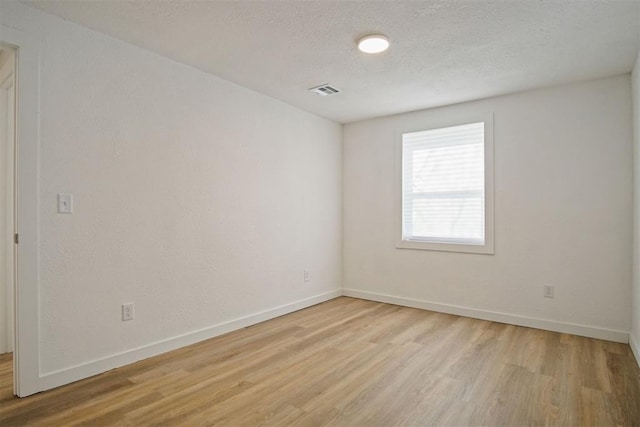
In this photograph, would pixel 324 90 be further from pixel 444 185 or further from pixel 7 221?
pixel 7 221

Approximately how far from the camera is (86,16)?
7.78 ft

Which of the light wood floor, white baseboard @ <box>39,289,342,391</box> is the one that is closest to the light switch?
white baseboard @ <box>39,289,342,391</box>

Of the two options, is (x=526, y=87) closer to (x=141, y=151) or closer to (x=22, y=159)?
(x=141, y=151)

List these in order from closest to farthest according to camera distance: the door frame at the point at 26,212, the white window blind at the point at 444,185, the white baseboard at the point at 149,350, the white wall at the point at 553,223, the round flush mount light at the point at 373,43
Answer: the door frame at the point at 26,212 < the white baseboard at the point at 149,350 < the round flush mount light at the point at 373,43 < the white wall at the point at 553,223 < the white window blind at the point at 444,185

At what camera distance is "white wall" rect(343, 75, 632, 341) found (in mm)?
3264

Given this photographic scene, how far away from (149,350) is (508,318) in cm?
347

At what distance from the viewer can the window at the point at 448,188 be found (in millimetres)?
3990

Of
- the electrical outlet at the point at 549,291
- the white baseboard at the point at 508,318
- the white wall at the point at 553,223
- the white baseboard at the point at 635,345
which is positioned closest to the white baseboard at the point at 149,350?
the white baseboard at the point at 508,318

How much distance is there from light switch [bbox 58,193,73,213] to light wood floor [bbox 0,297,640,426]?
1159 mm

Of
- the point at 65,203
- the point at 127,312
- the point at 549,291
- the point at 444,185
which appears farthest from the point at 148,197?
the point at 549,291

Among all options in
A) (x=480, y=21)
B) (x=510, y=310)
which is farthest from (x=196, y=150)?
(x=510, y=310)

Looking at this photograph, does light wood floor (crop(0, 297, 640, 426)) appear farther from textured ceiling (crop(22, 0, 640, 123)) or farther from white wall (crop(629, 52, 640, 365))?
textured ceiling (crop(22, 0, 640, 123))

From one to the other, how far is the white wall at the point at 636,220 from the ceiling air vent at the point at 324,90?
8.25 ft

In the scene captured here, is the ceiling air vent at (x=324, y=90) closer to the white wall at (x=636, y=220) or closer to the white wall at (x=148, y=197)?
the white wall at (x=148, y=197)
